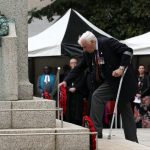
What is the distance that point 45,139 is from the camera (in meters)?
8.07

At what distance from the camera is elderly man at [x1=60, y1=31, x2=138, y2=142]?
9562 mm

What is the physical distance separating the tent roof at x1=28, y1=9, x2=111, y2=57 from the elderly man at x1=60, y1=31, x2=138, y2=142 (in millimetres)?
8679

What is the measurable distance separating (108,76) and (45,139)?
1903 millimetres

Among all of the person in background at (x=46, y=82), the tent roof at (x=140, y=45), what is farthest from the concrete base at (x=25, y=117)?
the person in background at (x=46, y=82)

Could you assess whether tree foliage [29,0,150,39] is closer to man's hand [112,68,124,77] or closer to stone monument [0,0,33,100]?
man's hand [112,68,124,77]

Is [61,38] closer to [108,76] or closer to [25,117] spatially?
[108,76]

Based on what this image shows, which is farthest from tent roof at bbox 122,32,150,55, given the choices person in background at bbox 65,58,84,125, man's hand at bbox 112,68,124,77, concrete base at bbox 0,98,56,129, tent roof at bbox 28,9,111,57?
concrete base at bbox 0,98,56,129

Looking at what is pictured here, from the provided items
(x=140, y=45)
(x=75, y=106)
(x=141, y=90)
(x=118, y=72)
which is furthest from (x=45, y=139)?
(x=140, y=45)

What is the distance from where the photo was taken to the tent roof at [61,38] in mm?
18641

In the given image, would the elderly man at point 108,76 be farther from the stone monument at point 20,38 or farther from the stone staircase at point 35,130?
the stone staircase at point 35,130

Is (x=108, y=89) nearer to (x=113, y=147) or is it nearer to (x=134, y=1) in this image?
(x=113, y=147)

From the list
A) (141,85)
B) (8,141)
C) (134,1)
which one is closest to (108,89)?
(8,141)

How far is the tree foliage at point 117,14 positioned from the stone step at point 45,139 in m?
18.6

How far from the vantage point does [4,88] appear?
8.67 m
